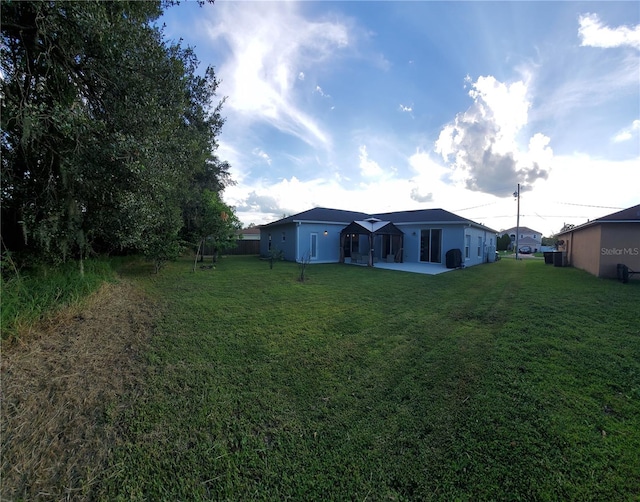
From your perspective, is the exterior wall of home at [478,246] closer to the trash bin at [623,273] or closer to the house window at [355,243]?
the trash bin at [623,273]

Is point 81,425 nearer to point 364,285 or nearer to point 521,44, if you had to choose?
point 364,285

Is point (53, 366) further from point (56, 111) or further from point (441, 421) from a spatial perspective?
point (441, 421)

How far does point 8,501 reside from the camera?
67.0 inches

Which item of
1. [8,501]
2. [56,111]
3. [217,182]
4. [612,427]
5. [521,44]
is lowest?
[8,501]

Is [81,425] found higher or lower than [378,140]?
lower

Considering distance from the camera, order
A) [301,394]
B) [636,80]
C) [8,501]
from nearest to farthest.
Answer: [8,501]
[301,394]
[636,80]

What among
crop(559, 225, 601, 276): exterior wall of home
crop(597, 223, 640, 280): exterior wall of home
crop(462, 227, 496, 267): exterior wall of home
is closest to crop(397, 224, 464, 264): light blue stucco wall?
crop(462, 227, 496, 267): exterior wall of home

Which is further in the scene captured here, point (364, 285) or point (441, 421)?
point (364, 285)

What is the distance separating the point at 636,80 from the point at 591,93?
0.93 meters

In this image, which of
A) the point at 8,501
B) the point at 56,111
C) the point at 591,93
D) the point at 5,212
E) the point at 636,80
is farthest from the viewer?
the point at 591,93

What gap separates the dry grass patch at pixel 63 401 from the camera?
1.88 m

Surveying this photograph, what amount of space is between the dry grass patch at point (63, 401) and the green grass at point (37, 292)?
18 centimetres

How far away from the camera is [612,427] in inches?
92.4

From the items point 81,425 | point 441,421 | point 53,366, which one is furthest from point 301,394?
point 53,366
